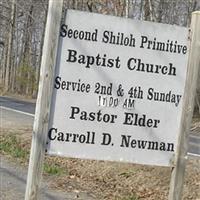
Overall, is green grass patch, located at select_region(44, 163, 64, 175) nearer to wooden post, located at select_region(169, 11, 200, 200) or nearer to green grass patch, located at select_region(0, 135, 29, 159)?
green grass patch, located at select_region(0, 135, 29, 159)

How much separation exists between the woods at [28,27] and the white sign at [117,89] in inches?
911

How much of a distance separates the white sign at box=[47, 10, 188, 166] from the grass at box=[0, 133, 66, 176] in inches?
229

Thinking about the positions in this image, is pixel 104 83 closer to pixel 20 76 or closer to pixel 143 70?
pixel 143 70

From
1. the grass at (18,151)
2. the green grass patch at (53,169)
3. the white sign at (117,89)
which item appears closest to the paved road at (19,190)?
the green grass patch at (53,169)

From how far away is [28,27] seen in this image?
4850 cm

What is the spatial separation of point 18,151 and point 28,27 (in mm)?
37192

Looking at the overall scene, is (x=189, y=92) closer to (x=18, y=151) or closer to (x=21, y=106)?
(x=18, y=151)

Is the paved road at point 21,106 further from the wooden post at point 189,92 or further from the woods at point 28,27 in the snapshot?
the wooden post at point 189,92

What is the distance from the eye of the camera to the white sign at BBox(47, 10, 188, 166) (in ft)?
15.1

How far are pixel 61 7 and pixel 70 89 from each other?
0.64 m

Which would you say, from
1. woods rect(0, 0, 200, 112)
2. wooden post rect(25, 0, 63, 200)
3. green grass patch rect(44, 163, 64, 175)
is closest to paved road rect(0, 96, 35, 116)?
woods rect(0, 0, 200, 112)

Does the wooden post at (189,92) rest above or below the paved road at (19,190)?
above

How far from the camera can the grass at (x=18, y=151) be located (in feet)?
35.1

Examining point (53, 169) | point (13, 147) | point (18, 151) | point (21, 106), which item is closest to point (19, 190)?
point (53, 169)
